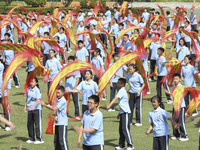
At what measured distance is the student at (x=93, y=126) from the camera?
793cm

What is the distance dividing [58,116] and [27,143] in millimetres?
1877

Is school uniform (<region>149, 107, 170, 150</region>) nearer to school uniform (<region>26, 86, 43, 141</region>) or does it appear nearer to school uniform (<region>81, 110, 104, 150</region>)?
school uniform (<region>81, 110, 104, 150</region>)

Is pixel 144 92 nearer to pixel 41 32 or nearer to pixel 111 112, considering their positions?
pixel 111 112

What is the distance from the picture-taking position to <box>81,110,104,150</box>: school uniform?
313 inches

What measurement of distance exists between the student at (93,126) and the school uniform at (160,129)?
1320 millimetres

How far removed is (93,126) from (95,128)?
5cm

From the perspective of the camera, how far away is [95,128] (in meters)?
7.94

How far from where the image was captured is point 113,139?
36.0 ft

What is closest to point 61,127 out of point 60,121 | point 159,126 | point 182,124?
point 60,121

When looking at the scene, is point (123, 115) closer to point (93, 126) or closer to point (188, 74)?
point (93, 126)

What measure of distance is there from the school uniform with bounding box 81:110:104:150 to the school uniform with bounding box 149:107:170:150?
132cm

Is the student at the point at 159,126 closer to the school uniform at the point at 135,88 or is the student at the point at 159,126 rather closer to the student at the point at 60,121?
the student at the point at 60,121

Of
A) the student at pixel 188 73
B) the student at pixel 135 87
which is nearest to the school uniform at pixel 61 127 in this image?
the student at pixel 135 87

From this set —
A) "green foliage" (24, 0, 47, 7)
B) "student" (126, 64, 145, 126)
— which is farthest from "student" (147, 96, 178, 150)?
"green foliage" (24, 0, 47, 7)
